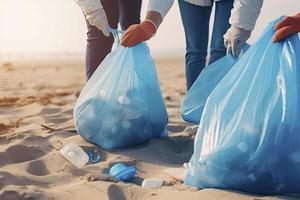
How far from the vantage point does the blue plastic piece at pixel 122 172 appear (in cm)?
161

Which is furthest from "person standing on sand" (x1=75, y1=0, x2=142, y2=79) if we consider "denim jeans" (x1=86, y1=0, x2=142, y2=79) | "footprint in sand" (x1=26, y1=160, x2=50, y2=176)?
"footprint in sand" (x1=26, y1=160, x2=50, y2=176)

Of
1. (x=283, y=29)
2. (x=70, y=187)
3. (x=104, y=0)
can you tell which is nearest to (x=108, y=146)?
(x=70, y=187)

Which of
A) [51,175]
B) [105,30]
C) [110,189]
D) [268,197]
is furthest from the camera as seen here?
[105,30]

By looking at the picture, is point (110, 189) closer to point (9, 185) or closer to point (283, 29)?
point (9, 185)

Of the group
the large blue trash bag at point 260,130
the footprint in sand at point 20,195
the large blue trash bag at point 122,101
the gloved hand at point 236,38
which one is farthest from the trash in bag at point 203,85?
the footprint in sand at point 20,195

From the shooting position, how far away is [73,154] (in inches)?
73.2

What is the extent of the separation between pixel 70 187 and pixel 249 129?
22.2 inches

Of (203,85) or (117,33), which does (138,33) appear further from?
(203,85)

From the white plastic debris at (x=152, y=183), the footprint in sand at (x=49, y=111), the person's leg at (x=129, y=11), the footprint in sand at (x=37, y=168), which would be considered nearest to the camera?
the white plastic debris at (x=152, y=183)

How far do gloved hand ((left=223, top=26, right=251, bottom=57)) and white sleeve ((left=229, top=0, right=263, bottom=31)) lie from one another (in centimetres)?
2

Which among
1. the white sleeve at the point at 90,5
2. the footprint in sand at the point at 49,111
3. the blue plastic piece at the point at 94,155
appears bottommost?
the footprint in sand at the point at 49,111

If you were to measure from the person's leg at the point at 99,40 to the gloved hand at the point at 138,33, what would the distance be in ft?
1.14

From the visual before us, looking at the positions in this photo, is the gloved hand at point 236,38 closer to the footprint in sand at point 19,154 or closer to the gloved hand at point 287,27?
the gloved hand at point 287,27

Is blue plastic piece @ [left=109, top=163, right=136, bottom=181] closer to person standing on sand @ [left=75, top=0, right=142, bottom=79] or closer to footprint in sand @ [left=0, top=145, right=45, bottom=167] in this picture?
footprint in sand @ [left=0, top=145, right=45, bottom=167]
